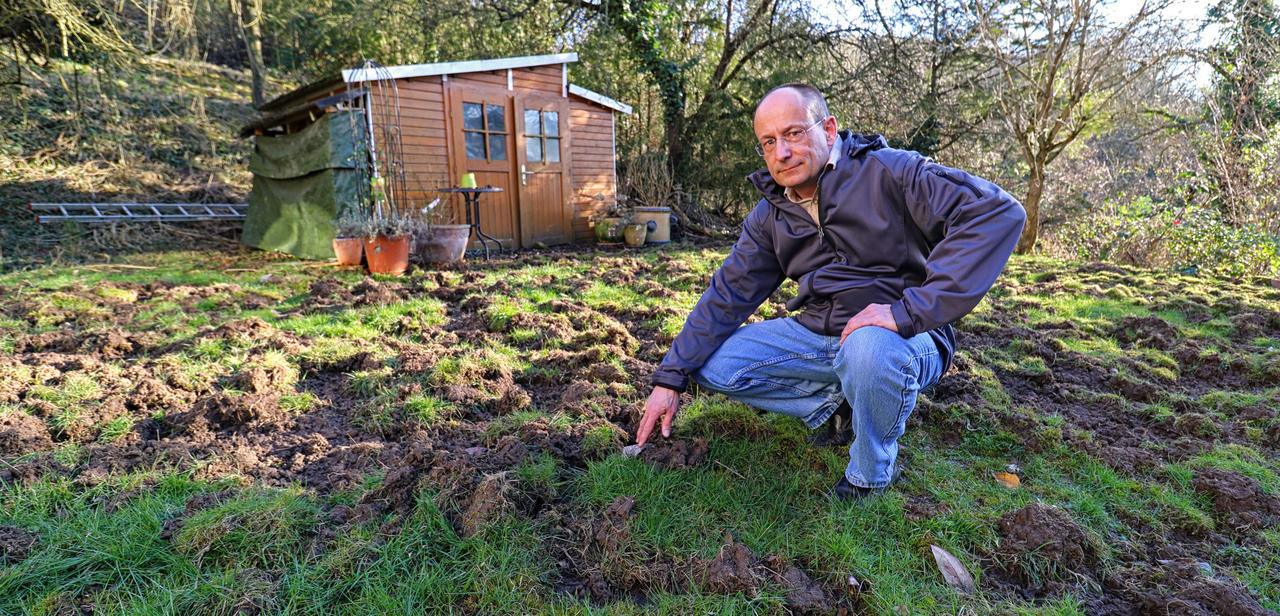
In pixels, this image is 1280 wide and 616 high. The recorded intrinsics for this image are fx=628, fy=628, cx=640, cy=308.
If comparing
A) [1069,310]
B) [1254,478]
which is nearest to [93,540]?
[1254,478]

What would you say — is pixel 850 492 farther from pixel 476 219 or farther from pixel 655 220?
pixel 655 220

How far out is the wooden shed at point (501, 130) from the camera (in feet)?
27.1

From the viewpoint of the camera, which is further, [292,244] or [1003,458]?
[292,244]

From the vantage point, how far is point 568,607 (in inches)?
64.6

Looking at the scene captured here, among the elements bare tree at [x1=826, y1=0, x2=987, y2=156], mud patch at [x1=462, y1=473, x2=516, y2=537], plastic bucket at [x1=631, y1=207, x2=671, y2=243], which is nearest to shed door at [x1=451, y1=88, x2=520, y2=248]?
plastic bucket at [x1=631, y1=207, x2=671, y2=243]

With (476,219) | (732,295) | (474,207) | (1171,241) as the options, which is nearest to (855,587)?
(732,295)

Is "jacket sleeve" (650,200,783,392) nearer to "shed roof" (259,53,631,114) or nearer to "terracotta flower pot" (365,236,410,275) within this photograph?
"terracotta flower pot" (365,236,410,275)

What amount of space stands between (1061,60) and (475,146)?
8265 mm

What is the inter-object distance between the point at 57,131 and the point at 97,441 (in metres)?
12.5

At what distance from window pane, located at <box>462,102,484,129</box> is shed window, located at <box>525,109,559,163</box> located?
2.67 feet

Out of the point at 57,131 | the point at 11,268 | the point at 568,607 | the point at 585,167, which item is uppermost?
the point at 57,131

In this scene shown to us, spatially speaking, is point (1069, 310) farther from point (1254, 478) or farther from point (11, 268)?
point (11, 268)

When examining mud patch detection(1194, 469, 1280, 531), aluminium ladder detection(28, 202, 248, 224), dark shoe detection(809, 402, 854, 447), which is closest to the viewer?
mud patch detection(1194, 469, 1280, 531)

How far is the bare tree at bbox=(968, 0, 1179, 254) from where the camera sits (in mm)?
8016
